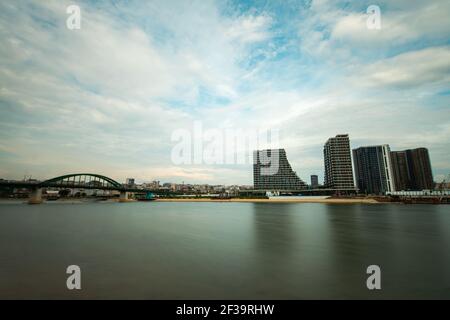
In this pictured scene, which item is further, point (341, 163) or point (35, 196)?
point (341, 163)

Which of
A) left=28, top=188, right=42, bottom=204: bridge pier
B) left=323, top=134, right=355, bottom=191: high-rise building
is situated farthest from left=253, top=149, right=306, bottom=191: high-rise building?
left=28, top=188, right=42, bottom=204: bridge pier

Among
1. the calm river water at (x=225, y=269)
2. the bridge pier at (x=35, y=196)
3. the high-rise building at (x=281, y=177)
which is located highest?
the high-rise building at (x=281, y=177)

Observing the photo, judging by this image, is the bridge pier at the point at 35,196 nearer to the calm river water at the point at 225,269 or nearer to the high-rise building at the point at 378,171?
the calm river water at the point at 225,269

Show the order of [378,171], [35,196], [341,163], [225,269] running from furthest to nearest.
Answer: [378,171] → [341,163] → [35,196] → [225,269]

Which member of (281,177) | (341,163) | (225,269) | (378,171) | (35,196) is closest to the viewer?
(225,269)

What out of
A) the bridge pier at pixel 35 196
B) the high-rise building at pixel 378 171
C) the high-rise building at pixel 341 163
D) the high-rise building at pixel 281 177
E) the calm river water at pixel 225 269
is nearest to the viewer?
the calm river water at pixel 225 269

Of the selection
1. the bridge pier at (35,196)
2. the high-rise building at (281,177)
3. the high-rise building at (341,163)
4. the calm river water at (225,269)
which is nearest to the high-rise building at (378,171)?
the high-rise building at (341,163)

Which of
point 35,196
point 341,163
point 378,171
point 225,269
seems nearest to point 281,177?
point 341,163

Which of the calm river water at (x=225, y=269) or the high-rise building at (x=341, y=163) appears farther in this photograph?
the high-rise building at (x=341, y=163)

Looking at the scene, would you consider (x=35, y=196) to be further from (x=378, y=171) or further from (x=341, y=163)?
(x=378, y=171)
